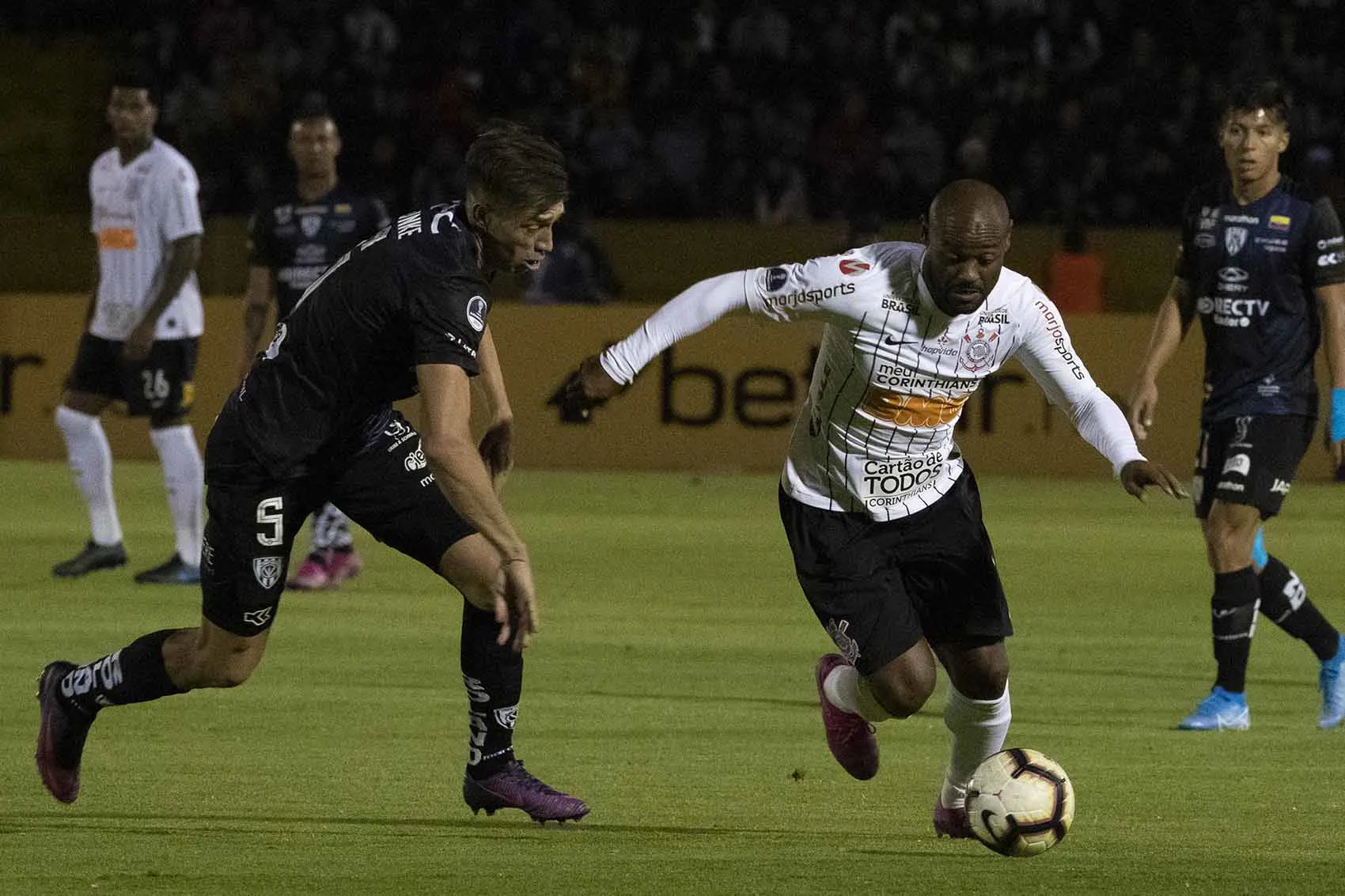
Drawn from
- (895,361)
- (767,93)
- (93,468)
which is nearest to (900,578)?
(895,361)

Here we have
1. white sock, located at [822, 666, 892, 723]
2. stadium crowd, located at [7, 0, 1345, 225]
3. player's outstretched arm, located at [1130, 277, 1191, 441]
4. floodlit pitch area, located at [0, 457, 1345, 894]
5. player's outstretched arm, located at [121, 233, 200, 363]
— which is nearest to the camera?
floodlit pitch area, located at [0, 457, 1345, 894]

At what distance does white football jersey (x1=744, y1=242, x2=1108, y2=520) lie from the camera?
5781 mm

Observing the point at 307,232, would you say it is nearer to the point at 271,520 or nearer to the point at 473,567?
the point at 271,520

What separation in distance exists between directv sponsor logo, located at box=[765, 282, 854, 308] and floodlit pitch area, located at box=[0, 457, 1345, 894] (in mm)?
1382

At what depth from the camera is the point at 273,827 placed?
582cm

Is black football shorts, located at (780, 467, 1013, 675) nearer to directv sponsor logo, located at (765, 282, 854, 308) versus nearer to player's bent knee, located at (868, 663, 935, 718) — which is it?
player's bent knee, located at (868, 663, 935, 718)

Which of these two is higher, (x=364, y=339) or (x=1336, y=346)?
(x=364, y=339)

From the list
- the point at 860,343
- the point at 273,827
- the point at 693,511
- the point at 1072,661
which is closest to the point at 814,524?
the point at 860,343

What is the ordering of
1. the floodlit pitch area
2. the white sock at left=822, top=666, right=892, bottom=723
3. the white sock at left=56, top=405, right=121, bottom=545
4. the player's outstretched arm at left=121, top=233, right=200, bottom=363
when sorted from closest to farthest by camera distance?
the floodlit pitch area < the white sock at left=822, top=666, right=892, bottom=723 < the player's outstretched arm at left=121, top=233, right=200, bottom=363 < the white sock at left=56, top=405, right=121, bottom=545

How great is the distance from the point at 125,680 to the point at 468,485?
1398 millimetres

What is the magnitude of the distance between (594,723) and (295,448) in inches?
85.6

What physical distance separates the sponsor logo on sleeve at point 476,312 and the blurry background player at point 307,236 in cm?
547

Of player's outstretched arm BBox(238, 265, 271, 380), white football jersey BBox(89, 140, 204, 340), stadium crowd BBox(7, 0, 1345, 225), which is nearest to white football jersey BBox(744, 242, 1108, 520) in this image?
player's outstretched arm BBox(238, 265, 271, 380)

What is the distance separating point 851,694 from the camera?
21.2ft
